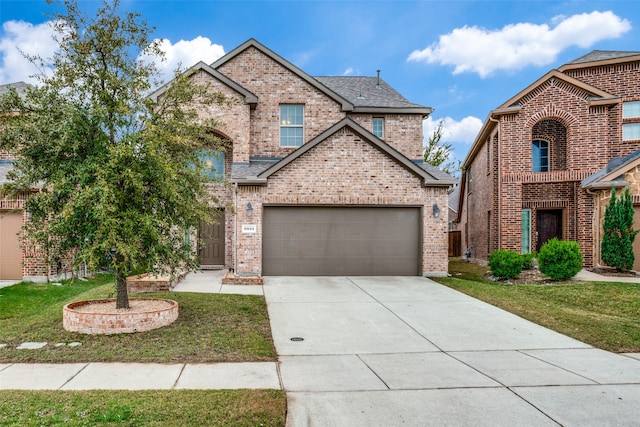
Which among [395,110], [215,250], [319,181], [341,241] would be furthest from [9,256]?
[395,110]

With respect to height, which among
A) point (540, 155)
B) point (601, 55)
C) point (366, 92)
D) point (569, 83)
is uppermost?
point (601, 55)

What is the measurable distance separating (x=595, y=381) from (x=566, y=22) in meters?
18.1

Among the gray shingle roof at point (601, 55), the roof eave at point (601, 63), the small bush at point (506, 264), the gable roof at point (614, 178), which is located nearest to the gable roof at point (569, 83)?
the roof eave at point (601, 63)

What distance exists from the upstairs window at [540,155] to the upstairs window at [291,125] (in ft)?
31.7

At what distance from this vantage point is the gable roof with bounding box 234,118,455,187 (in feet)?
43.8

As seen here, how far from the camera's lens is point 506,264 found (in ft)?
46.0

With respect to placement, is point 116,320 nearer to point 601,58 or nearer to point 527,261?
point 527,261

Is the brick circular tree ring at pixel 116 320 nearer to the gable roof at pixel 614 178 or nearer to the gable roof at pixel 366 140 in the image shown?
the gable roof at pixel 366 140

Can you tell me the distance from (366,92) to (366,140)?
233 inches

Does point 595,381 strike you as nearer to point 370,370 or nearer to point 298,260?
point 370,370

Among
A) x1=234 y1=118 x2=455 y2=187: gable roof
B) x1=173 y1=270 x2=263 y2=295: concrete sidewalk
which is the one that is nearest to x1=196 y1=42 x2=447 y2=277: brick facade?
x1=234 y1=118 x2=455 y2=187: gable roof

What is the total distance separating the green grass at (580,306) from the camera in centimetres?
767

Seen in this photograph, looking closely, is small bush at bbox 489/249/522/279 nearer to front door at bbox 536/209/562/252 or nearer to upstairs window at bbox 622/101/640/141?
front door at bbox 536/209/562/252

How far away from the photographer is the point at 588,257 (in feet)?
52.6
